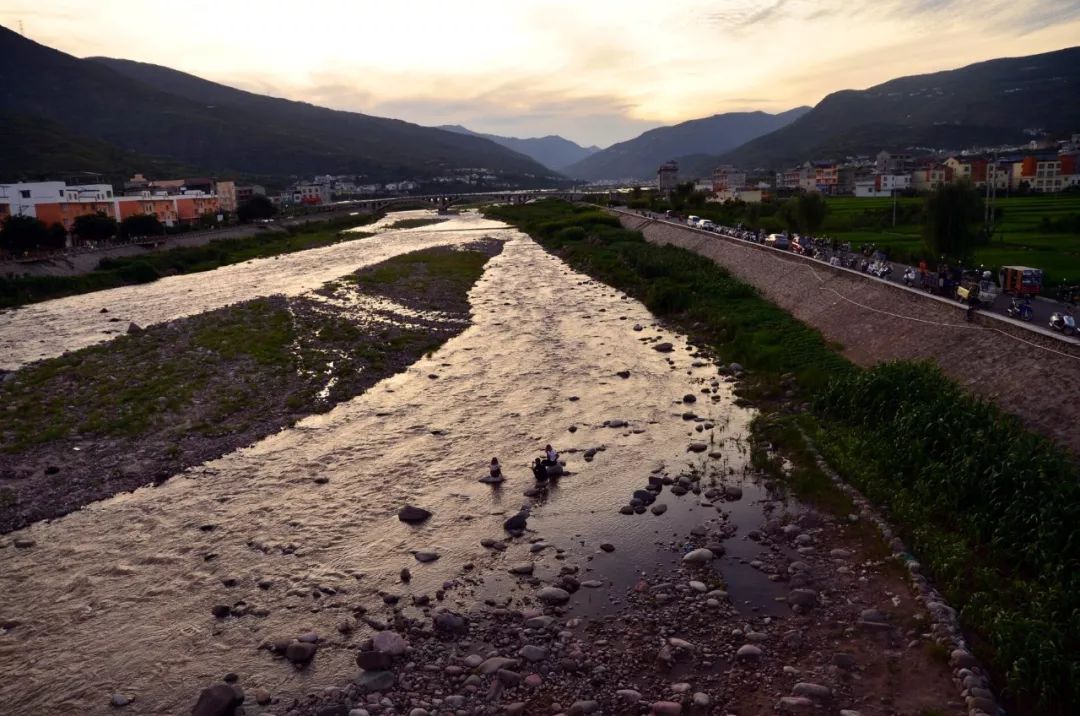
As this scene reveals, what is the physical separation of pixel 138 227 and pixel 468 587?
89.3 metres

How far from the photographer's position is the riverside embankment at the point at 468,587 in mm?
11445

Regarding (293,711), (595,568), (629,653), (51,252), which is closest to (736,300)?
(595,568)

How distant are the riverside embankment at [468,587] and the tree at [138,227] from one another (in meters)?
77.1

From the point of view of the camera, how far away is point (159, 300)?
2148 inches

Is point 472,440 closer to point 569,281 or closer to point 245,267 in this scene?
point 569,281

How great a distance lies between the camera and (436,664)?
12.0 metres

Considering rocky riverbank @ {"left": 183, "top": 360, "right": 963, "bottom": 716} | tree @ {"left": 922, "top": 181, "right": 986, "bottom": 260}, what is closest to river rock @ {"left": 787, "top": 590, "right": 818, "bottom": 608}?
rocky riverbank @ {"left": 183, "top": 360, "right": 963, "bottom": 716}

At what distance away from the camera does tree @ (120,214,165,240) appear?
86125mm

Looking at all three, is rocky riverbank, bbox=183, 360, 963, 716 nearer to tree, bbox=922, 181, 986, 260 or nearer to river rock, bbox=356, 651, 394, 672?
river rock, bbox=356, 651, 394, 672

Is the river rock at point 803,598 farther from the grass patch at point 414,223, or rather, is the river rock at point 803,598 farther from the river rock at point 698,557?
the grass patch at point 414,223

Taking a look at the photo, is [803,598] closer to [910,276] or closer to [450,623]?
[450,623]

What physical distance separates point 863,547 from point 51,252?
79.7 m

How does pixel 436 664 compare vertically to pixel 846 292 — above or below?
below

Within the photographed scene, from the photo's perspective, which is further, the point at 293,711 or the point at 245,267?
the point at 245,267
